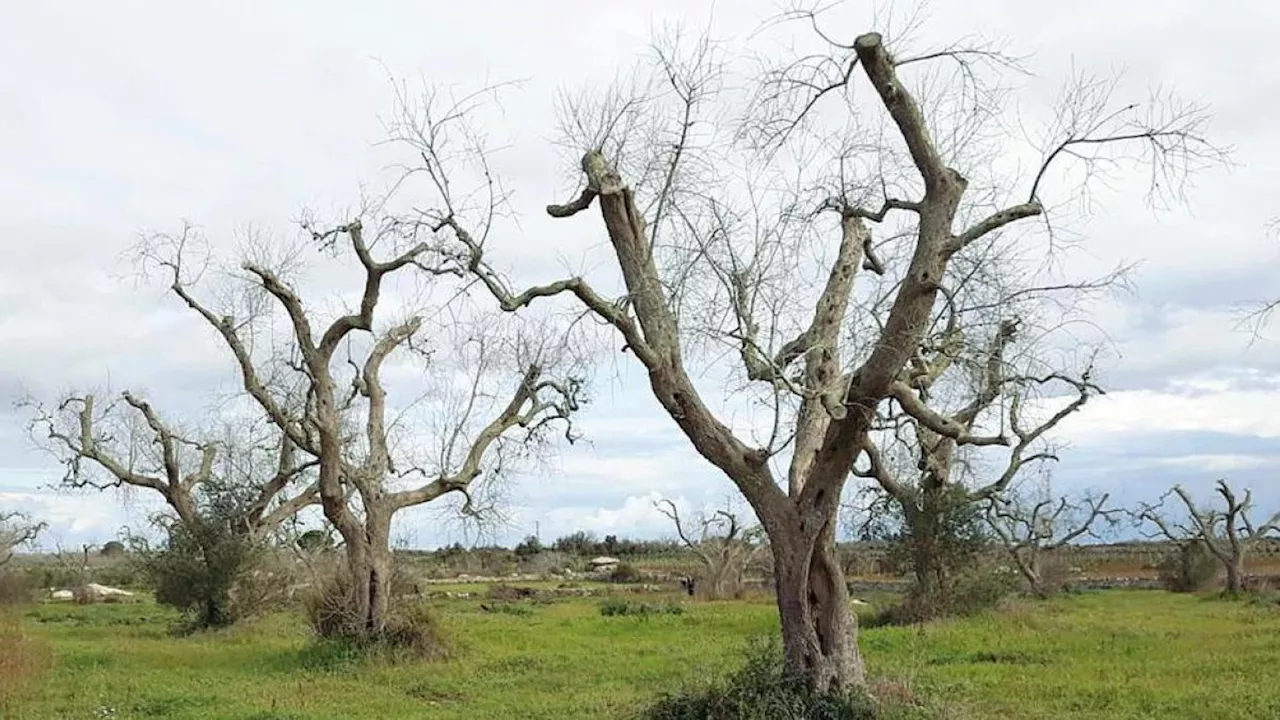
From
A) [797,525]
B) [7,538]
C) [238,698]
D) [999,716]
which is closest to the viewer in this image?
[797,525]

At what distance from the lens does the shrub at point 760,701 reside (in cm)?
1166

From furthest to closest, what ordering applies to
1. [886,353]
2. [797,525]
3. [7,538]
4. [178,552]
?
1. [7,538]
2. [178,552]
3. [797,525]
4. [886,353]

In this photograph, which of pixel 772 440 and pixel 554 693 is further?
pixel 554 693

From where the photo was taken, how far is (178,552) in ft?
96.1

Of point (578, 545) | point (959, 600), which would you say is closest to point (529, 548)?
point (578, 545)

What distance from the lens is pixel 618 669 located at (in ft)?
62.1

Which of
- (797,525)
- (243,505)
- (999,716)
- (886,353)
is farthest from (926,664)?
(243,505)

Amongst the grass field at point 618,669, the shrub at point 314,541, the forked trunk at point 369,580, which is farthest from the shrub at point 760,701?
the shrub at point 314,541

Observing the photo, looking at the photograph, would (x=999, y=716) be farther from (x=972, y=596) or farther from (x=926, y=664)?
(x=972, y=596)

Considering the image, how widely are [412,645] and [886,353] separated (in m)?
12.5

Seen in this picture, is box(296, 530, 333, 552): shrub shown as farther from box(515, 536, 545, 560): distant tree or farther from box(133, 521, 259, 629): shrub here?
box(515, 536, 545, 560): distant tree

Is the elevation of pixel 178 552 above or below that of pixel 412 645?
above

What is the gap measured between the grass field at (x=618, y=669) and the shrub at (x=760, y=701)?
20.7 inches

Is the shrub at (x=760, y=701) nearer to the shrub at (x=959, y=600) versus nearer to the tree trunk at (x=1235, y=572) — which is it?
the shrub at (x=959, y=600)
